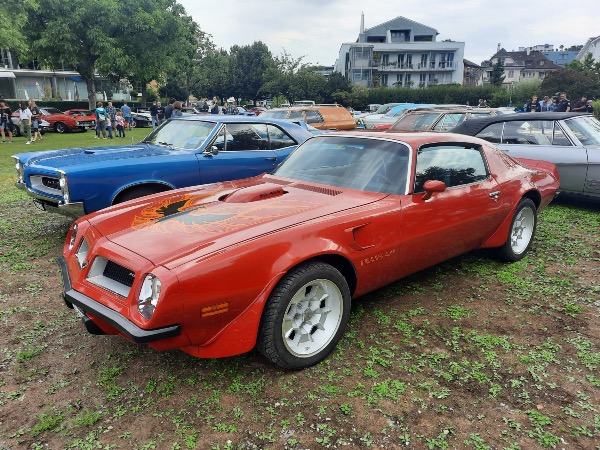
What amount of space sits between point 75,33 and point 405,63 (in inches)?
1739

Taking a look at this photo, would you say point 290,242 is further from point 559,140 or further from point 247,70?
point 247,70

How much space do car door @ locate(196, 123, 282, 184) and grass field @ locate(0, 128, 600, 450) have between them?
2.38m

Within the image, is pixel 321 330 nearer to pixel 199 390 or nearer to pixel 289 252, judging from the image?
pixel 289 252

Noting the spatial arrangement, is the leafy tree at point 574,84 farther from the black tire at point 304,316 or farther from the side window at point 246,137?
the black tire at point 304,316

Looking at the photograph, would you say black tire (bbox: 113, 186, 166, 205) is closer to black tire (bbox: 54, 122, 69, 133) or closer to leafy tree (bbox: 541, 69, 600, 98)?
black tire (bbox: 54, 122, 69, 133)

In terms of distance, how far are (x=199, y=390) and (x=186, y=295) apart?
730 millimetres

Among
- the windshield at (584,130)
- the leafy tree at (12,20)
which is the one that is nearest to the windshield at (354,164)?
the windshield at (584,130)

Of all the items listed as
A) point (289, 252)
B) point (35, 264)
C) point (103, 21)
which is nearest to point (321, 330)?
point (289, 252)

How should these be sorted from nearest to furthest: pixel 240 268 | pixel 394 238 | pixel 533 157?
pixel 240 268, pixel 394 238, pixel 533 157

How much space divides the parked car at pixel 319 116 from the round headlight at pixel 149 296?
11423mm

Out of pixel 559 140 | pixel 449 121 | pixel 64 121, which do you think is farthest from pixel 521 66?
pixel 559 140

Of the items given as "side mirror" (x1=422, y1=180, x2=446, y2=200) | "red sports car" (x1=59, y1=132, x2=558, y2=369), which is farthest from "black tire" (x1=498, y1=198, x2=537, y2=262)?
"side mirror" (x1=422, y1=180, x2=446, y2=200)

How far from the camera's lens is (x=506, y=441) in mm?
2270

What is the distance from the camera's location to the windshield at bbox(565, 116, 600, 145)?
6.75 m
